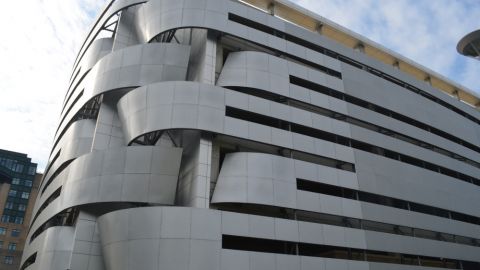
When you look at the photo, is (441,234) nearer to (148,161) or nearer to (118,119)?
(148,161)

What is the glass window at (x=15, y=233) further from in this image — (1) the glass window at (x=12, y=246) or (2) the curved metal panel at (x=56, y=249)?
(2) the curved metal panel at (x=56, y=249)

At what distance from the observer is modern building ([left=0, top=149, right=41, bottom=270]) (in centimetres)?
7602

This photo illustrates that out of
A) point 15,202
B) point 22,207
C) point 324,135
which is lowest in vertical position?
point 324,135

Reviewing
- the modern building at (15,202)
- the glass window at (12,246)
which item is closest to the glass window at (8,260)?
the modern building at (15,202)

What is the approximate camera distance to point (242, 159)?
26391 mm

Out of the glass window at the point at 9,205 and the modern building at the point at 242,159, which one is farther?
the glass window at the point at 9,205

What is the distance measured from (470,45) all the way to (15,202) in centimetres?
9772

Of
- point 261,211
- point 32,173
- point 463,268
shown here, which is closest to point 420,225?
point 463,268

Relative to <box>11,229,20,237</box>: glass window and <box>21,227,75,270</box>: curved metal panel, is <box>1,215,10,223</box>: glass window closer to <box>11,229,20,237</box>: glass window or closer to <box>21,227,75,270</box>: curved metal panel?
<box>11,229,20,237</box>: glass window

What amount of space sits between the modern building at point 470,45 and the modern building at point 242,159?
7.86 metres

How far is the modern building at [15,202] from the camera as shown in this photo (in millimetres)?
76019

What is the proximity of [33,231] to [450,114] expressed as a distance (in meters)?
47.7

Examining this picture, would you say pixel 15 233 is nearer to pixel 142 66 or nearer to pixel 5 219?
pixel 5 219

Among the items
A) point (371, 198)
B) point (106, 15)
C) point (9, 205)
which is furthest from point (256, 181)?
point (9, 205)
